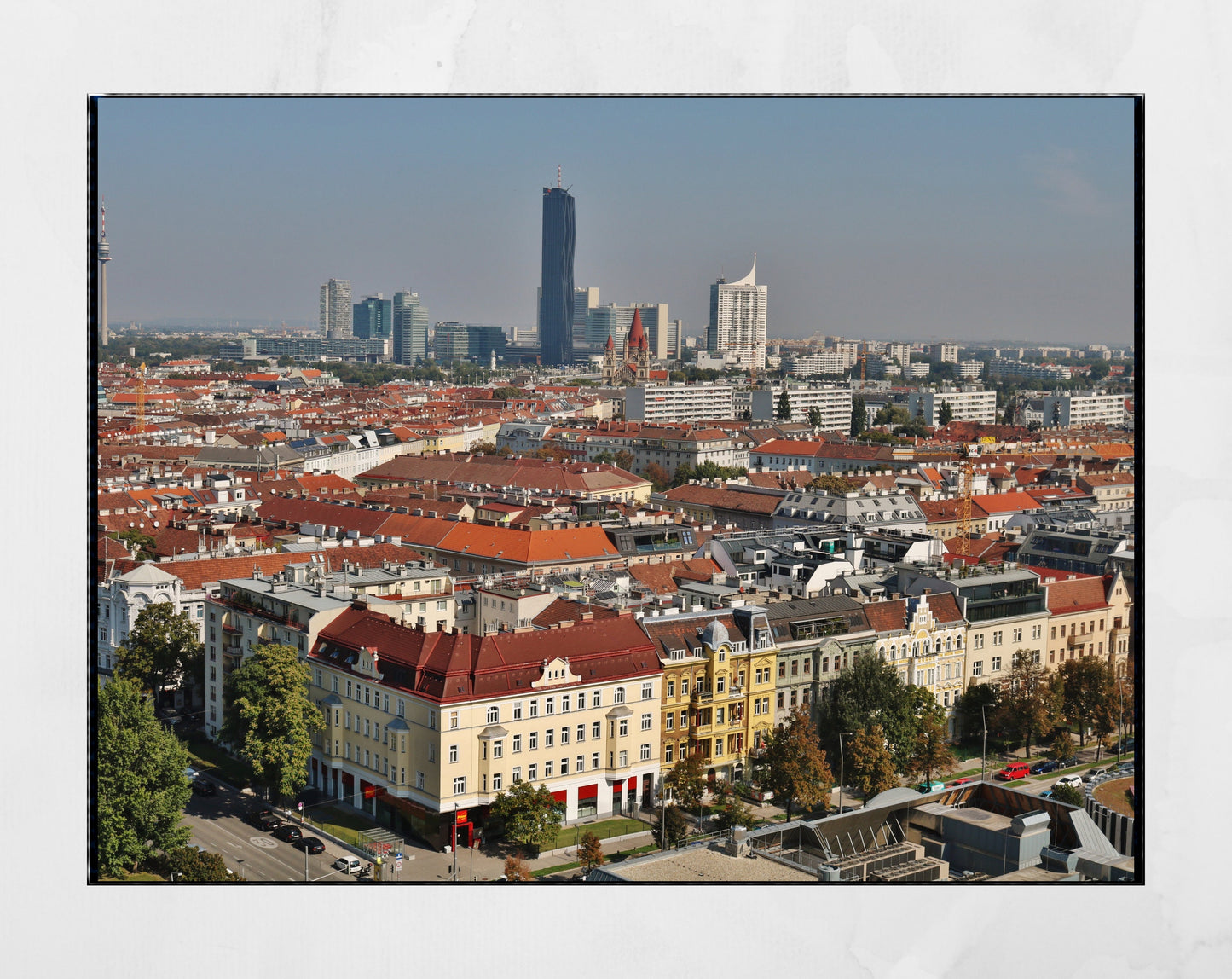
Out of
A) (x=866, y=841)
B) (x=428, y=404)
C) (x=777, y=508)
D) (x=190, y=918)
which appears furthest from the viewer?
(x=428, y=404)

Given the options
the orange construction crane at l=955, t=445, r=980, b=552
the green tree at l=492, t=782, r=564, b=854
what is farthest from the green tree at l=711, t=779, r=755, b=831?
the orange construction crane at l=955, t=445, r=980, b=552

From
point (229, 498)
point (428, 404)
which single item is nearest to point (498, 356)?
point (428, 404)

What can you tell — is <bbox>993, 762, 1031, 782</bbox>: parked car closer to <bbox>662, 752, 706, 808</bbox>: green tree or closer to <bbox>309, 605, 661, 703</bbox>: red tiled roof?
<bbox>662, 752, 706, 808</bbox>: green tree

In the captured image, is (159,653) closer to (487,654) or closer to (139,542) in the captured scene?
(139,542)

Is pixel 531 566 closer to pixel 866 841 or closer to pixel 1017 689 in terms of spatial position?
pixel 1017 689

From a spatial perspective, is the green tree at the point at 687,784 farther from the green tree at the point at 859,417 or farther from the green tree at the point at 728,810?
the green tree at the point at 859,417
